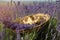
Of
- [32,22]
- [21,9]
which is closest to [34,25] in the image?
[32,22]

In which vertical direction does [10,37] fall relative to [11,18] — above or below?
below

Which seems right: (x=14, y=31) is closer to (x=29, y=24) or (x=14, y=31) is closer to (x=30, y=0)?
(x=29, y=24)

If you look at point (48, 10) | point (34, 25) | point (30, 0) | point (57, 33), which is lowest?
point (57, 33)

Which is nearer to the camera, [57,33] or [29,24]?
[29,24]

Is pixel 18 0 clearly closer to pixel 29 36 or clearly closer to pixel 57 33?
pixel 29 36

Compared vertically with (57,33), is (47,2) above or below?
above

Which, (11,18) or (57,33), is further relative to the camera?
(57,33)

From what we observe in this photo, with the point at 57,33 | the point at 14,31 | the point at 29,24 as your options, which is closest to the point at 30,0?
the point at 29,24

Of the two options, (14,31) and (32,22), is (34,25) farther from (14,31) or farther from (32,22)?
(14,31)
